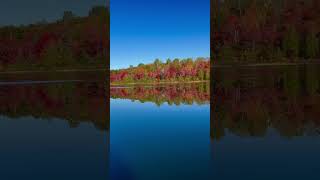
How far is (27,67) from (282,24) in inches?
723

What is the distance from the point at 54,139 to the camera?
6.96m

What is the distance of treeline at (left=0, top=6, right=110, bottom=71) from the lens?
3070cm

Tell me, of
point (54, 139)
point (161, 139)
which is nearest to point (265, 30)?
point (54, 139)

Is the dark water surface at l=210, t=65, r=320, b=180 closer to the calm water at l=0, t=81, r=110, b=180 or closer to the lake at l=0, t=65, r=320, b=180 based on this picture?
the lake at l=0, t=65, r=320, b=180

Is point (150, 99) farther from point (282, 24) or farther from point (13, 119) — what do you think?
point (282, 24)

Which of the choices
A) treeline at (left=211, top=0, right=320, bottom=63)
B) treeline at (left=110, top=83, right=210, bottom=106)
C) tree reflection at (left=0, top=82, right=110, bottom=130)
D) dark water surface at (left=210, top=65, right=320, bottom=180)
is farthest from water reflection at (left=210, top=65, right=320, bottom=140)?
treeline at (left=211, top=0, right=320, bottom=63)

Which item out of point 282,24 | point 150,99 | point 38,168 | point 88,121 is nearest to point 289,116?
point 150,99

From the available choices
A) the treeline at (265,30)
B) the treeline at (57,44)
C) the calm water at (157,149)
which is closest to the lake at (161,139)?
the calm water at (157,149)

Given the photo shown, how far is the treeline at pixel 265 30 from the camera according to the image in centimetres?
3183

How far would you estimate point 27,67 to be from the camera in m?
30.5

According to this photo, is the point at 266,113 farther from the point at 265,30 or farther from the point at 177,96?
the point at 265,30

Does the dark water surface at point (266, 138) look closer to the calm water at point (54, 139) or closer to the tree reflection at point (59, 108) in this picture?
the calm water at point (54, 139)

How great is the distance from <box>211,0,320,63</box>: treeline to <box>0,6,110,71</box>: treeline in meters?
7.79

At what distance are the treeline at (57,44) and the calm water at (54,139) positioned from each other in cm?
1920
